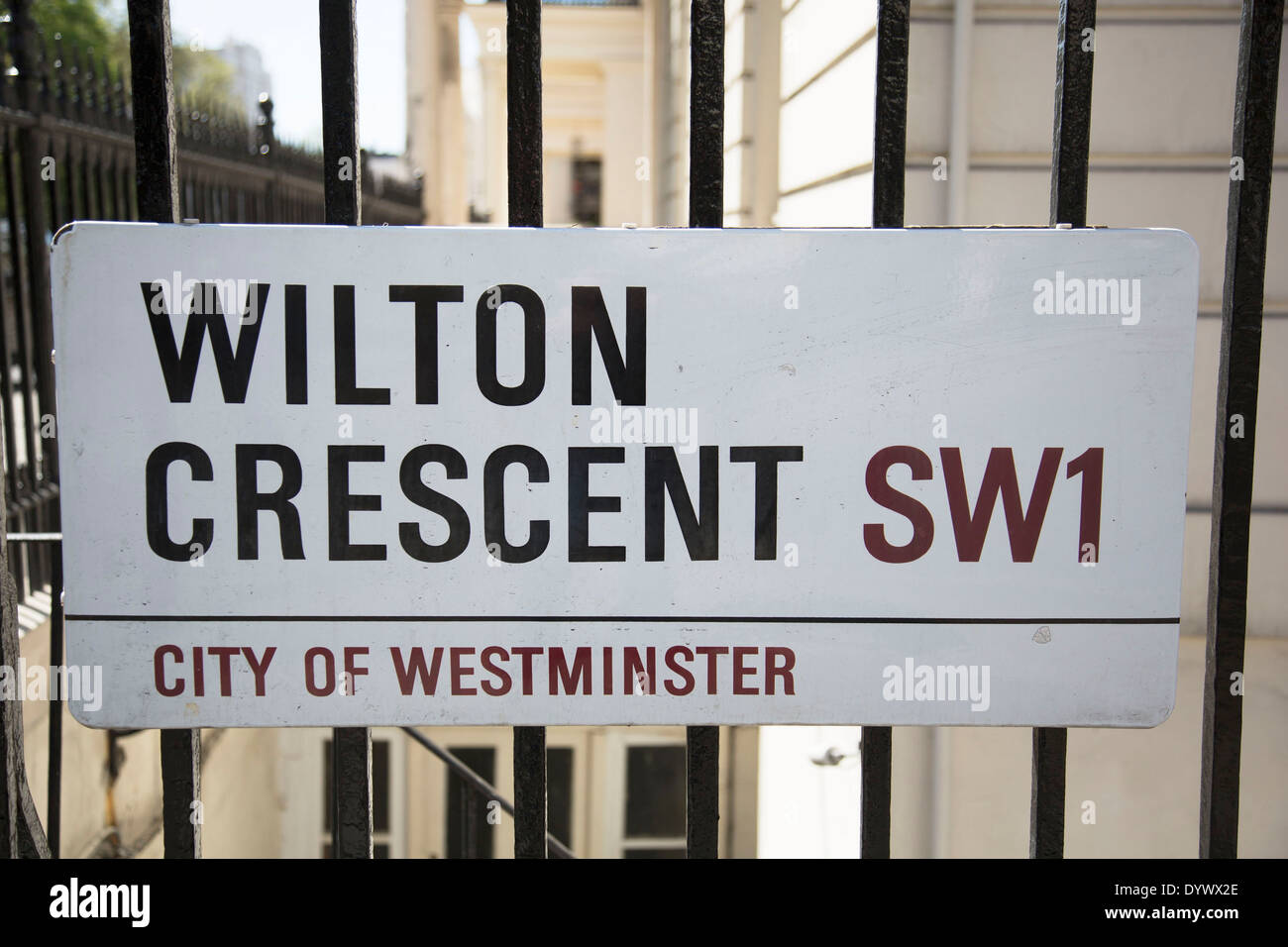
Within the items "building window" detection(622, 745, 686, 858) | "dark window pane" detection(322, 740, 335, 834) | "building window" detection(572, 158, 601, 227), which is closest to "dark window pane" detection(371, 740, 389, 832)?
"dark window pane" detection(322, 740, 335, 834)

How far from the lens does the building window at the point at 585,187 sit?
38750mm

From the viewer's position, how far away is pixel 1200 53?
3.86 metres

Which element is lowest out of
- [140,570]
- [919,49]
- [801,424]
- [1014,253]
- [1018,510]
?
[140,570]

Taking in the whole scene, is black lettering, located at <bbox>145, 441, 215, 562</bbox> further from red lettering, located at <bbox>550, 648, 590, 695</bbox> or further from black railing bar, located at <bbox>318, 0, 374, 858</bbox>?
red lettering, located at <bbox>550, 648, 590, 695</bbox>

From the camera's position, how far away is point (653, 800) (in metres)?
11.4

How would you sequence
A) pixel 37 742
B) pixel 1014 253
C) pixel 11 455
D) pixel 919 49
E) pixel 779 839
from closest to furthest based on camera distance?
pixel 1014 253 < pixel 37 742 < pixel 919 49 < pixel 11 455 < pixel 779 839

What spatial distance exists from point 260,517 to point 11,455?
3.27 m

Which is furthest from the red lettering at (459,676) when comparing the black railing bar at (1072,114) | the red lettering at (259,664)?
the black railing bar at (1072,114)

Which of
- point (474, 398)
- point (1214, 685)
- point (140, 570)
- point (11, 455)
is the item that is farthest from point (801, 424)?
point (11, 455)

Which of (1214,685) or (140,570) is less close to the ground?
(140,570)

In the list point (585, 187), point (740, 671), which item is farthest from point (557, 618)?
point (585, 187)

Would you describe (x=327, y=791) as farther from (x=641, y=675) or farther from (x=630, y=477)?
(x=630, y=477)

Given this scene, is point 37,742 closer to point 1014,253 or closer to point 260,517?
point 260,517

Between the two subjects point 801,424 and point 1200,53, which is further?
point 1200,53
